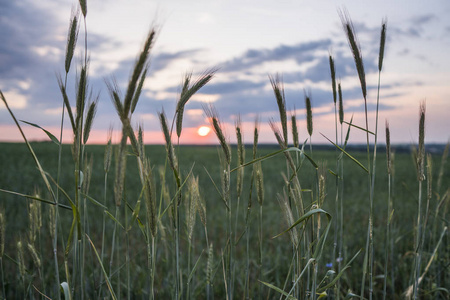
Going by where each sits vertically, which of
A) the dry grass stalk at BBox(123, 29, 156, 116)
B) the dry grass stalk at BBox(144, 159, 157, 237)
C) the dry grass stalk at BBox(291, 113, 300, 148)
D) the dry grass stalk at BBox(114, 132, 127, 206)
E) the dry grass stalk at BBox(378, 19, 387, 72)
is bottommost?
the dry grass stalk at BBox(144, 159, 157, 237)

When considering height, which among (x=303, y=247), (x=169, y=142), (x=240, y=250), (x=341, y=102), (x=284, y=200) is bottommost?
(x=240, y=250)

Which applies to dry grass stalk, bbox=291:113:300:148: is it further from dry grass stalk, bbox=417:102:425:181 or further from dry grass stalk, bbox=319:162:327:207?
dry grass stalk, bbox=417:102:425:181

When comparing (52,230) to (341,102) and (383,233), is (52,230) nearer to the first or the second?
(341,102)

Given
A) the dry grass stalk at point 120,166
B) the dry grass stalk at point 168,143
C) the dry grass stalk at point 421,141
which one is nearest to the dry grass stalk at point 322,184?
the dry grass stalk at point 421,141

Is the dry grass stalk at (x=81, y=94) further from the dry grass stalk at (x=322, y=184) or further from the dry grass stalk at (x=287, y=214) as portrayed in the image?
the dry grass stalk at (x=322, y=184)

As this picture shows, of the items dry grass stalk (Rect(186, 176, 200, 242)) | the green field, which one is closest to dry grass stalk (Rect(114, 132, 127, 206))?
the green field

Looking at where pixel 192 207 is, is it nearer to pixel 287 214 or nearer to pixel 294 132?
pixel 287 214

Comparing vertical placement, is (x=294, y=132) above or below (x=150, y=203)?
above

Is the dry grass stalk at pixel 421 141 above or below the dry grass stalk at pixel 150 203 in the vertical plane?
above

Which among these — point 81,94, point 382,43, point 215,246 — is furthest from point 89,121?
point 215,246

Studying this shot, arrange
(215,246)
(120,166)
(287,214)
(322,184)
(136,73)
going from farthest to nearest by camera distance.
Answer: (215,246)
(322,184)
(287,214)
(120,166)
(136,73)

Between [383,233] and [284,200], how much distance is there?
427 centimetres

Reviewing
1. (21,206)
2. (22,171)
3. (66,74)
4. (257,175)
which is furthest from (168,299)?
(22,171)

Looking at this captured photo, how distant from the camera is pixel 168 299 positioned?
2.80m
